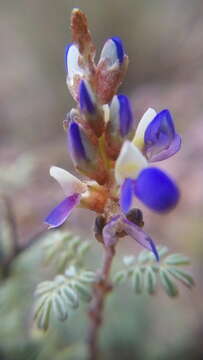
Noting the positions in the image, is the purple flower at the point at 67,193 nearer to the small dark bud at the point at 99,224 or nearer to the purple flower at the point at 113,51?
the small dark bud at the point at 99,224

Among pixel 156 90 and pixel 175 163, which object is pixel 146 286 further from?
pixel 156 90

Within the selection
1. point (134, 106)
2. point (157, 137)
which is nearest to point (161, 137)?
point (157, 137)

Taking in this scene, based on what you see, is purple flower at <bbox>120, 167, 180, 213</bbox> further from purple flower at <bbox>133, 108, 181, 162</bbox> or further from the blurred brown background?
the blurred brown background

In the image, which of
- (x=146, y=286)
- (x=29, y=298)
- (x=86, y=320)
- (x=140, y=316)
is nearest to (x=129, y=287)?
Answer: (x=140, y=316)

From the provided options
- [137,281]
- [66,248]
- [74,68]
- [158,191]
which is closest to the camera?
[158,191]

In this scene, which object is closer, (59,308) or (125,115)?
(125,115)

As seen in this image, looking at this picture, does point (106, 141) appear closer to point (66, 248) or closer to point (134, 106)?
point (66, 248)

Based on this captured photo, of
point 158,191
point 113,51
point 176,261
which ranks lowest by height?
point 176,261
